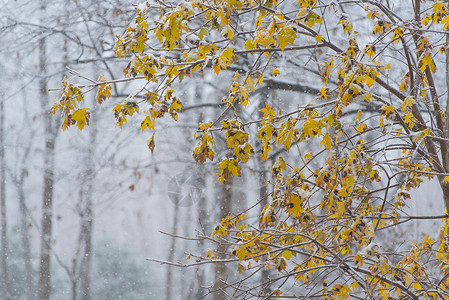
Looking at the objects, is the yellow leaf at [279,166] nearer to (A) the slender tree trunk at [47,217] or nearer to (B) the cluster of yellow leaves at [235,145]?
(B) the cluster of yellow leaves at [235,145]

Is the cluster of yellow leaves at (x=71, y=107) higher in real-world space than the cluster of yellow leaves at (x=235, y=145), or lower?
higher

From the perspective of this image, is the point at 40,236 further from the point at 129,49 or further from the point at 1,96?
the point at 129,49

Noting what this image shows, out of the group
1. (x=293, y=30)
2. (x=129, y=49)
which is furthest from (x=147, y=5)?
(x=293, y=30)

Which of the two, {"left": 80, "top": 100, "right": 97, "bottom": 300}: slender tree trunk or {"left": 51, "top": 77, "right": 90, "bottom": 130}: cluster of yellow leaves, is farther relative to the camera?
{"left": 80, "top": 100, "right": 97, "bottom": 300}: slender tree trunk

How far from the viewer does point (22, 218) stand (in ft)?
11.8

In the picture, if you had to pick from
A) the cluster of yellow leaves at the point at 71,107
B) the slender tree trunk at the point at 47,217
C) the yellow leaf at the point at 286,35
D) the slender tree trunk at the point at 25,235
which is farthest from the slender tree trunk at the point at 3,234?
the yellow leaf at the point at 286,35

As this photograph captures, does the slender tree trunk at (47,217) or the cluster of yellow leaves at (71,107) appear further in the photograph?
the slender tree trunk at (47,217)

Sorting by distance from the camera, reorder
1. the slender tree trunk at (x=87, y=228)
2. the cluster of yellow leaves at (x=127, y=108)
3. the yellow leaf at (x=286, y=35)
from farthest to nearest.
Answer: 1. the slender tree trunk at (x=87, y=228)
2. the cluster of yellow leaves at (x=127, y=108)
3. the yellow leaf at (x=286, y=35)

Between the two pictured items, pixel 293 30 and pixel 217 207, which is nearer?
pixel 293 30

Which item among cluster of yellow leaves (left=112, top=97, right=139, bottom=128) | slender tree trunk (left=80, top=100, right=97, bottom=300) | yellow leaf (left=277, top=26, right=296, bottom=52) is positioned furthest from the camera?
slender tree trunk (left=80, top=100, right=97, bottom=300)

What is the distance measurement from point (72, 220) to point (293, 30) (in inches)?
109

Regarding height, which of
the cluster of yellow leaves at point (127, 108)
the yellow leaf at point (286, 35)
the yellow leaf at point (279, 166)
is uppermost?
the yellow leaf at point (286, 35)

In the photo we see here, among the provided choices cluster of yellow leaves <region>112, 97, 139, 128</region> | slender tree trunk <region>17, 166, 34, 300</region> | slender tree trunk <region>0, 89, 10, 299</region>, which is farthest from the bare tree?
cluster of yellow leaves <region>112, 97, 139, 128</region>

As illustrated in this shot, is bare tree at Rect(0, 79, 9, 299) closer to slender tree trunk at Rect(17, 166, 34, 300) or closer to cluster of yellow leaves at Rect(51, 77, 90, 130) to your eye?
slender tree trunk at Rect(17, 166, 34, 300)
